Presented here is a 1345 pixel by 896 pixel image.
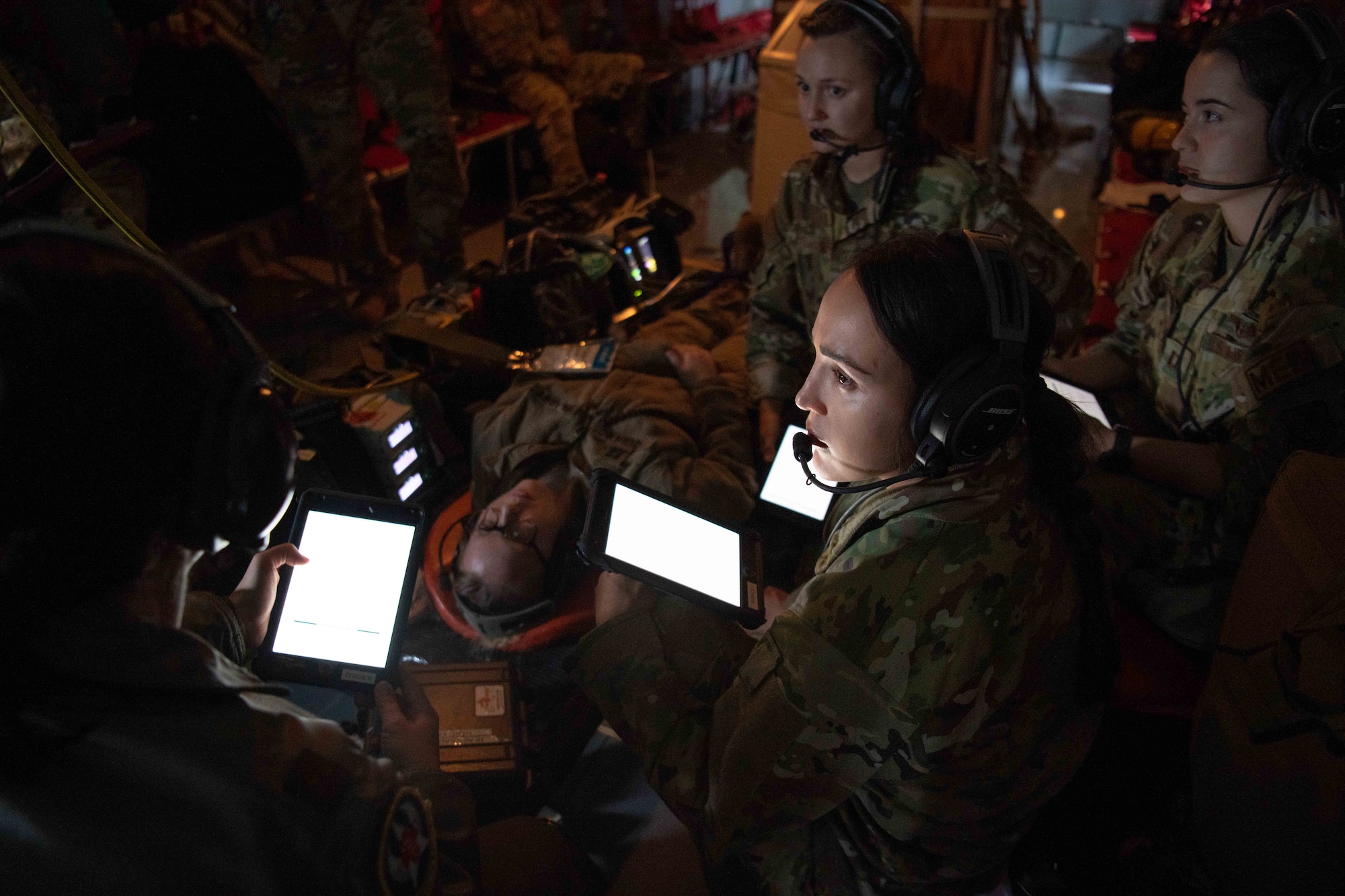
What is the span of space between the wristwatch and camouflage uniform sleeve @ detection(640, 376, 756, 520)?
2.99ft

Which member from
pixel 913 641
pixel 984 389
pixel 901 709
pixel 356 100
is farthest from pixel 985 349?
pixel 356 100

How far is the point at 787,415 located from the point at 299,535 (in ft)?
4.77

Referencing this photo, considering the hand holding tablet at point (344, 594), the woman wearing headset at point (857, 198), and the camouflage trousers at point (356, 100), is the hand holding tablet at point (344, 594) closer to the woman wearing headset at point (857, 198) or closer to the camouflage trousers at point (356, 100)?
the woman wearing headset at point (857, 198)

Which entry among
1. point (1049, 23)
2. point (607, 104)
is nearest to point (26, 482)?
point (607, 104)

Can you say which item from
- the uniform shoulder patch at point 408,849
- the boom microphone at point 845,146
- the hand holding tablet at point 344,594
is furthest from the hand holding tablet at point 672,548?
the boom microphone at point 845,146

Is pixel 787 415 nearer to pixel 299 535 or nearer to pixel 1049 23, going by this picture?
pixel 299 535

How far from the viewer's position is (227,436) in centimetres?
82

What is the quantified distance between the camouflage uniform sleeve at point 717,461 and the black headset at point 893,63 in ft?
3.14

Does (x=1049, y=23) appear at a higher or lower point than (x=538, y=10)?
lower

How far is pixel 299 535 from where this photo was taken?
1590 millimetres

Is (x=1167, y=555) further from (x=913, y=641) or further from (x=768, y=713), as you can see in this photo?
(x=768, y=713)

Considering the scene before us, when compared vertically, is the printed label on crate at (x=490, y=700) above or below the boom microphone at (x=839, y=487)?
below

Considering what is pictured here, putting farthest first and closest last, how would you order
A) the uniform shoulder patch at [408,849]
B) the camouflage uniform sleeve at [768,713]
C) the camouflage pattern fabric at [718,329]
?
the camouflage pattern fabric at [718,329], the camouflage uniform sleeve at [768,713], the uniform shoulder patch at [408,849]

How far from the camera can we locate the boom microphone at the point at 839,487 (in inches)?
45.2
